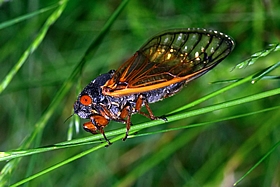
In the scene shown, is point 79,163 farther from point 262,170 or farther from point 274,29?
point 274,29

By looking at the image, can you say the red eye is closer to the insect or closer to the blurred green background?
the insect

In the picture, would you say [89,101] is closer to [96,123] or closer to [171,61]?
[96,123]

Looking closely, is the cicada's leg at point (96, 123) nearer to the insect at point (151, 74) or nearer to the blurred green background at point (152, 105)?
the insect at point (151, 74)

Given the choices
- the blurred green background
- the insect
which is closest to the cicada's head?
the insect

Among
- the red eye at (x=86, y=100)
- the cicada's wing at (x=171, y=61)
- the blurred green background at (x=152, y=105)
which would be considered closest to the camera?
the cicada's wing at (x=171, y=61)

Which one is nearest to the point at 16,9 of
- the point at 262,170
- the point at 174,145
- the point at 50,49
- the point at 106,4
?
the point at 50,49

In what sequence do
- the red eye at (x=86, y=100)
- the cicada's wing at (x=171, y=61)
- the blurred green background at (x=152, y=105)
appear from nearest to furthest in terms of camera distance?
1. the cicada's wing at (x=171, y=61)
2. the red eye at (x=86, y=100)
3. the blurred green background at (x=152, y=105)

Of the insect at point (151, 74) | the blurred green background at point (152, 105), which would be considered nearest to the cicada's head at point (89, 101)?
the insect at point (151, 74)

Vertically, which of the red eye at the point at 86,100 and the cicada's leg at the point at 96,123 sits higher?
the red eye at the point at 86,100
